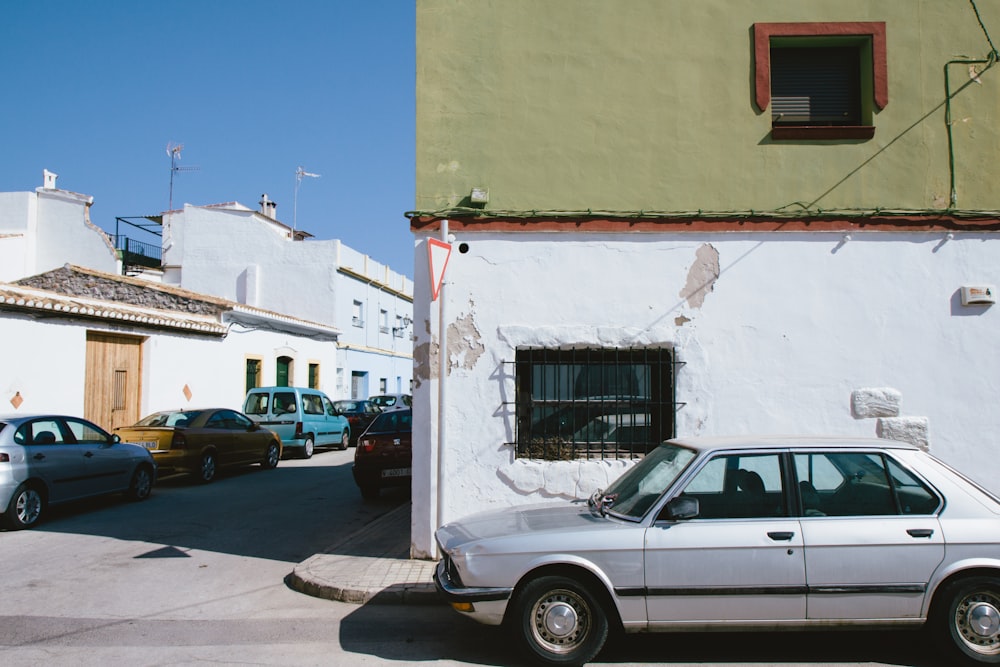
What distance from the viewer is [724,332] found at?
7.61 meters

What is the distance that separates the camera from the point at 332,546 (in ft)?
28.9

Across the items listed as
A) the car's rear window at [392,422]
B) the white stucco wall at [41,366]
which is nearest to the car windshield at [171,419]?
the white stucco wall at [41,366]

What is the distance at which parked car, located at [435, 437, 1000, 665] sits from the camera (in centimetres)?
488

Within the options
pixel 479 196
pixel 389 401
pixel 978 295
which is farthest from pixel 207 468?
pixel 389 401

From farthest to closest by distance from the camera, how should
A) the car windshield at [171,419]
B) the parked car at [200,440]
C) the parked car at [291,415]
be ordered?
the parked car at [291,415]
the car windshield at [171,419]
the parked car at [200,440]

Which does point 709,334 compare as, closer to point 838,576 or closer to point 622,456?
point 622,456

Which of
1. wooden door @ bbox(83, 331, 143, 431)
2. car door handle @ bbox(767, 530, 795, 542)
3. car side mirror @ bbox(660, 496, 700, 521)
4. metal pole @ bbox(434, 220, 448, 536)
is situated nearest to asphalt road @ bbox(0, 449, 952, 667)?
car door handle @ bbox(767, 530, 795, 542)

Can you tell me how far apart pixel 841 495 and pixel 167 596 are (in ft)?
18.6

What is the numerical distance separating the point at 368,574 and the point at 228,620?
1339mm

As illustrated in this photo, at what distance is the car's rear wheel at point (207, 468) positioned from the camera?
14.9 metres

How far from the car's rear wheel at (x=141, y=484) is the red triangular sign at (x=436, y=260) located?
7.75 meters

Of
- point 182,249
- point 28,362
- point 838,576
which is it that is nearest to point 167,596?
point 838,576

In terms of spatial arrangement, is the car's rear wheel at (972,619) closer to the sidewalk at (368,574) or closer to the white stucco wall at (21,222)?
the sidewalk at (368,574)

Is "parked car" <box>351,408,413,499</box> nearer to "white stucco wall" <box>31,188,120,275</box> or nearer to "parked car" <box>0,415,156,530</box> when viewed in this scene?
"parked car" <box>0,415,156,530</box>
